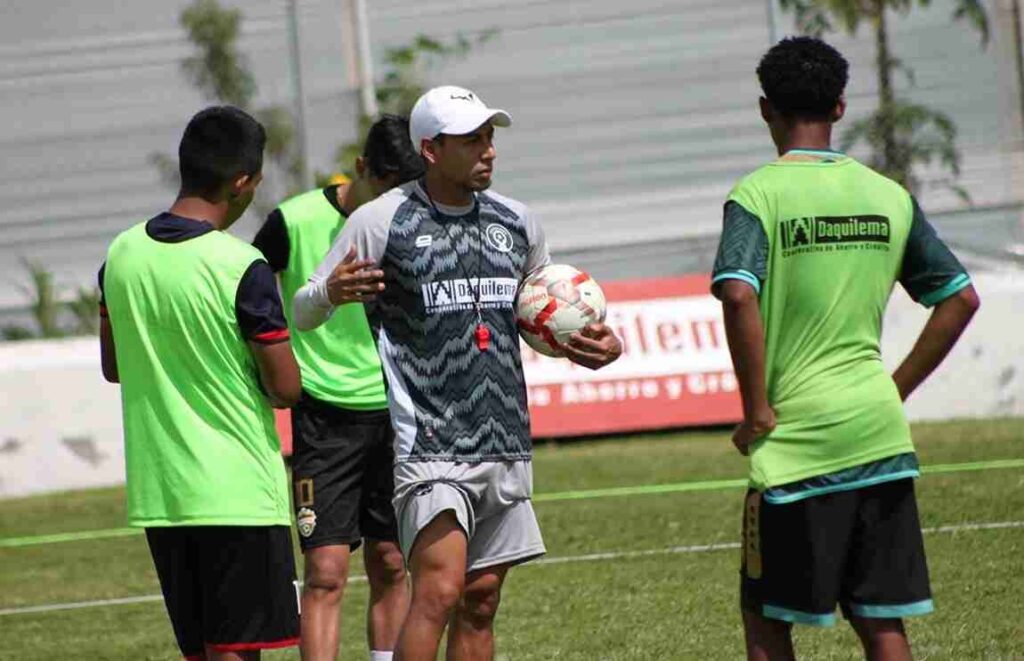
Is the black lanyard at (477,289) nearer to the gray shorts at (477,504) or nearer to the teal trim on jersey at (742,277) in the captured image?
the gray shorts at (477,504)

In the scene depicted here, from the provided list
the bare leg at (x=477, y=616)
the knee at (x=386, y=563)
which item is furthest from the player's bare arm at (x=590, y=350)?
the knee at (x=386, y=563)

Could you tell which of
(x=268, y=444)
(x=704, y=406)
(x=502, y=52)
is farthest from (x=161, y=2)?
(x=268, y=444)

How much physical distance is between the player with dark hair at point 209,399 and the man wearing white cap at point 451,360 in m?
0.53

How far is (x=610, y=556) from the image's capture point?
34.1ft

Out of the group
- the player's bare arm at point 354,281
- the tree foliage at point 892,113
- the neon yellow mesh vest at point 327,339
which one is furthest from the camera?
the tree foliage at point 892,113

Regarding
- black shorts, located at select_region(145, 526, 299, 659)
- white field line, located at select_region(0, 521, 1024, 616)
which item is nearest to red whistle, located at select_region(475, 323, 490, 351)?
black shorts, located at select_region(145, 526, 299, 659)

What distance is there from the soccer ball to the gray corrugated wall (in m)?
12.6

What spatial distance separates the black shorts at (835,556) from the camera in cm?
543

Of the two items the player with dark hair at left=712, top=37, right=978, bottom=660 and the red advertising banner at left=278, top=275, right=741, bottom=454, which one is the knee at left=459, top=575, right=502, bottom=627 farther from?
the red advertising banner at left=278, top=275, right=741, bottom=454

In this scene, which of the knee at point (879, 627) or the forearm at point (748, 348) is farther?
the knee at point (879, 627)

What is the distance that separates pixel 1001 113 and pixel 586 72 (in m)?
4.22

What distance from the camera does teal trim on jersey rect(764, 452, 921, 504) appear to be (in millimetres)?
5441

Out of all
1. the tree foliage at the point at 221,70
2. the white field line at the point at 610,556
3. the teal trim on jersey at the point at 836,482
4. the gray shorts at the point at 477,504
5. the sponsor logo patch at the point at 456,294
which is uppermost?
the tree foliage at the point at 221,70

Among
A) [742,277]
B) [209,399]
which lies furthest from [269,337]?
[742,277]
